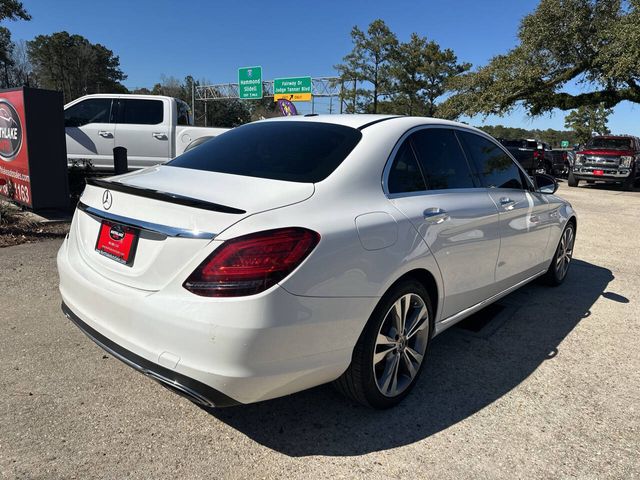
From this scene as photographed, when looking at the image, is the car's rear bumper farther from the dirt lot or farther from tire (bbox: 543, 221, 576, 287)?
tire (bbox: 543, 221, 576, 287)

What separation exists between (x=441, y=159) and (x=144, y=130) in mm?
8440

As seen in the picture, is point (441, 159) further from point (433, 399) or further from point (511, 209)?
point (433, 399)

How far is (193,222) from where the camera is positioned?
2.04 metres

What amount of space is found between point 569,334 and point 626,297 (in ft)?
5.19

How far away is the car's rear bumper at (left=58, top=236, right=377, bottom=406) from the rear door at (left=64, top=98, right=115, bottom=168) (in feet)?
28.6

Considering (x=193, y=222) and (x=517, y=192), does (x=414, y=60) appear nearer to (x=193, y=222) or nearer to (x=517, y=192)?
(x=517, y=192)

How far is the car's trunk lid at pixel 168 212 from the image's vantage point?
2.04m

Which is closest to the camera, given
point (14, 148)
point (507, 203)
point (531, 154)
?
point (507, 203)

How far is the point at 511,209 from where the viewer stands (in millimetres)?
3717

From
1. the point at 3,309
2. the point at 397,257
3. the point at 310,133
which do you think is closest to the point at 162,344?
the point at 397,257

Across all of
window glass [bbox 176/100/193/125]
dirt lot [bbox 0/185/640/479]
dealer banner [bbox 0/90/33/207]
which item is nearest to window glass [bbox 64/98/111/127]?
window glass [bbox 176/100/193/125]

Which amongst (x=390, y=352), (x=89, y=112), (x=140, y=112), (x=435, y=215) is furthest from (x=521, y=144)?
(x=390, y=352)

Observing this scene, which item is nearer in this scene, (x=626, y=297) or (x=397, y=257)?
(x=397, y=257)

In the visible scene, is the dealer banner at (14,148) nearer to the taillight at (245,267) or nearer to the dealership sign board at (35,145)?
the dealership sign board at (35,145)
